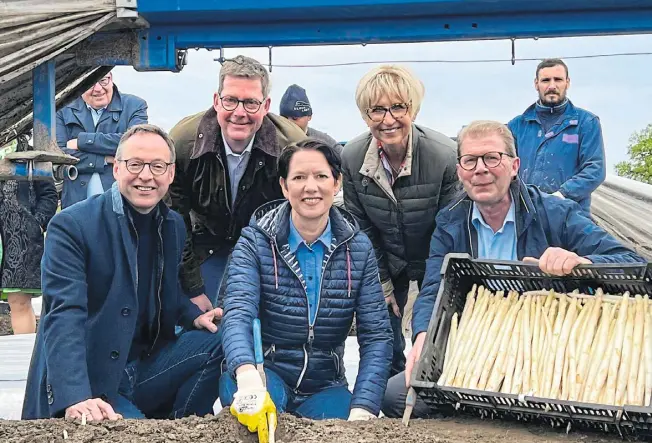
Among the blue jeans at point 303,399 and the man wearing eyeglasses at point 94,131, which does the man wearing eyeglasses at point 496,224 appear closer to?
the blue jeans at point 303,399

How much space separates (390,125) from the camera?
330cm

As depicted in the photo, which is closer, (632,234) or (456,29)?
(456,29)

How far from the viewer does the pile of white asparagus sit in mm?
2428

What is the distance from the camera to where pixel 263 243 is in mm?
2959

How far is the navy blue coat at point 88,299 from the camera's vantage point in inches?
110

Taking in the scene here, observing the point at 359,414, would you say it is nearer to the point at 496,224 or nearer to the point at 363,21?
the point at 496,224

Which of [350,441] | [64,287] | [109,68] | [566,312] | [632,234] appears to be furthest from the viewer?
[632,234]

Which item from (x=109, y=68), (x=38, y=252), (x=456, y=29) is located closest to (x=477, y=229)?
(x=456, y=29)

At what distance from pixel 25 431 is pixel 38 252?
3.22 meters

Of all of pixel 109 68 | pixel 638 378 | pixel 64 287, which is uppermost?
pixel 109 68

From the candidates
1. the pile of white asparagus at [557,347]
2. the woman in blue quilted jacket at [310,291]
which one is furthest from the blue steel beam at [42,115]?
the pile of white asparagus at [557,347]

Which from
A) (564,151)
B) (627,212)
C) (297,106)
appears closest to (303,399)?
(564,151)

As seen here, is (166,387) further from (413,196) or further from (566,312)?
(566,312)

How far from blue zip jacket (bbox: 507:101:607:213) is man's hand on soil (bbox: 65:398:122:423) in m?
3.00
